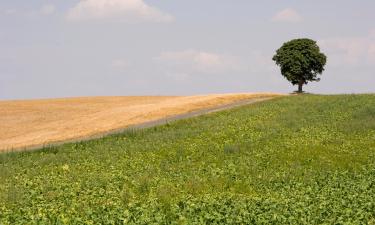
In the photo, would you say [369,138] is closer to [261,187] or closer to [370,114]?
[370,114]

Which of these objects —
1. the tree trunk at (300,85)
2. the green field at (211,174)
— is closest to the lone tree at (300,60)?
the tree trunk at (300,85)

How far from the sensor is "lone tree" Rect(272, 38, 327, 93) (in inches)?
3086

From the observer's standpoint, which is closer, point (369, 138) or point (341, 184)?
point (341, 184)

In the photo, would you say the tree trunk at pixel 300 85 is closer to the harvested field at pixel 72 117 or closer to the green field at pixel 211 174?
the harvested field at pixel 72 117

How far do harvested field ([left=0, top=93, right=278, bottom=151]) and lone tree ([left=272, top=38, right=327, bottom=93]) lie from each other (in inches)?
382

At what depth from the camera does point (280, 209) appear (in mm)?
16203

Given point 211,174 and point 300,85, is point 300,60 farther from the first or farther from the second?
point 211,174

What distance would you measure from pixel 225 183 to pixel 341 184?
504 centimetres

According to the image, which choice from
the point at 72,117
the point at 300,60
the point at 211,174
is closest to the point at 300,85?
the point at 300,60

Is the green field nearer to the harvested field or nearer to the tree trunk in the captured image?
the harvested field

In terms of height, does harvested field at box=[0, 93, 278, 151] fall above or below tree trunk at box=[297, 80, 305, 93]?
below

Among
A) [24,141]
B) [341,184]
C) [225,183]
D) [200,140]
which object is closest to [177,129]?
[200,140]

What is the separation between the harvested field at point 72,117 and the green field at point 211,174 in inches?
319

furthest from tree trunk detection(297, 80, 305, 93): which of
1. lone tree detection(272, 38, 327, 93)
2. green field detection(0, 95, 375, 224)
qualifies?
green field detection(0, 95, 375, 224)
